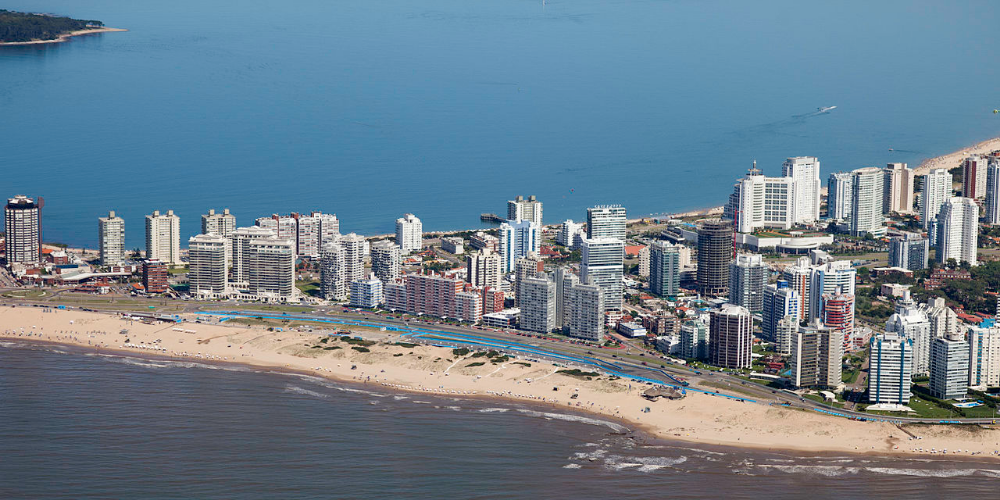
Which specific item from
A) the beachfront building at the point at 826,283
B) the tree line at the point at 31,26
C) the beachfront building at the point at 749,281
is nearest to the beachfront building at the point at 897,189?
the beachfront building at the point at 749,281

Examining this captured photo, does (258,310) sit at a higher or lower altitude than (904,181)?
lower

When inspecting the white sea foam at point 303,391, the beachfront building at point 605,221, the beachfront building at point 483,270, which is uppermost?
the beachfront building at point 605,221

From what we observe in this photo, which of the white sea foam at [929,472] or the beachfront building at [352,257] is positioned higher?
the beachfront building at [352,257]

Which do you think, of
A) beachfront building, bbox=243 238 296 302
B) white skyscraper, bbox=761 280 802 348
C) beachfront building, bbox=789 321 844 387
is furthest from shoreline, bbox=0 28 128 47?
beachfront building, bbox=789 321 844 387

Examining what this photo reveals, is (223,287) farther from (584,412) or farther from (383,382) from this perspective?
(584,412)

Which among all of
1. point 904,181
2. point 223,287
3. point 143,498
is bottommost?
point 143,498

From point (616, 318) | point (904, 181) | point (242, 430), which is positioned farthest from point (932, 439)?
point (904, 181)

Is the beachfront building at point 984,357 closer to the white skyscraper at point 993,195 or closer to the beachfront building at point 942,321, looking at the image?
the beachfront building at point 942,321

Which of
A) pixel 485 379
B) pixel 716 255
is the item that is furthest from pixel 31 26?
pixel 485 379
